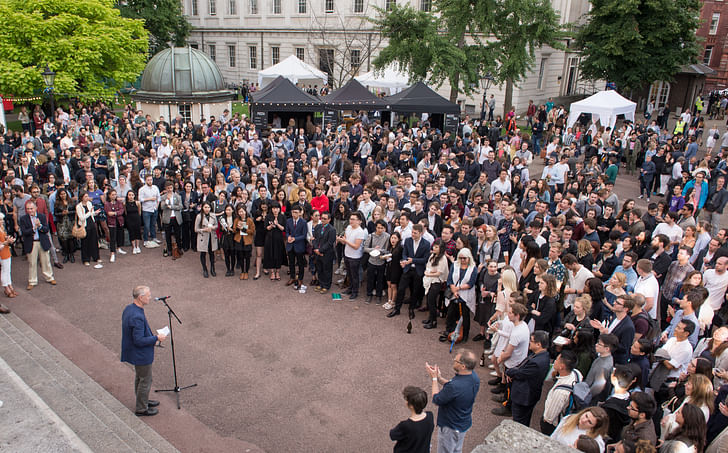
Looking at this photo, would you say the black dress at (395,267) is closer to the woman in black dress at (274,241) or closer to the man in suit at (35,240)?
the woman in black dress at (274,241)

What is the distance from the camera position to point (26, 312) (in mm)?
9500

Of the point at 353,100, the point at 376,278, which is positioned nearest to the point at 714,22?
the point at 353,100

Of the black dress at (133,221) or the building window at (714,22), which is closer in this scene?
the black dress at (133,221)

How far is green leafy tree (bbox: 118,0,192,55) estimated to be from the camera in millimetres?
41062

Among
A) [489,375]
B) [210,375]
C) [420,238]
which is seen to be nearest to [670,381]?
[489,375]

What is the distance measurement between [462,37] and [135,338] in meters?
23.7

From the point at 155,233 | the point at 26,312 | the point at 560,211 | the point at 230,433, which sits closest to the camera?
the point at 230,433

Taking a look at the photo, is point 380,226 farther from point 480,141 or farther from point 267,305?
point 480,141

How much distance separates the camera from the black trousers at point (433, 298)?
914 centimetres

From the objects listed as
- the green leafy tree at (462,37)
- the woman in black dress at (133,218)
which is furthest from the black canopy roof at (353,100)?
the woman in black dress at (133,218)

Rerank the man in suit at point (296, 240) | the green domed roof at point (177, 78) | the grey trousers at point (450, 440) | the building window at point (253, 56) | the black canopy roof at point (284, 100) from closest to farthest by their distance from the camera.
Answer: the grey trousers at point (450, 440), the man in suit at point (296, 240), the black canopy roof at point (284, 100), the green domed roof at point (177, 78), the building window at point (253, 56)

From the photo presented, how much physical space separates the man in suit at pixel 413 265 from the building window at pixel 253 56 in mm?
41154

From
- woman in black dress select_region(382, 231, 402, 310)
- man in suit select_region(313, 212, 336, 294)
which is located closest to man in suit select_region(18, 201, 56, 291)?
man in suit select_region(313, 212, 336, 294)

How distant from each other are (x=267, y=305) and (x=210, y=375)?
2.41 meters
